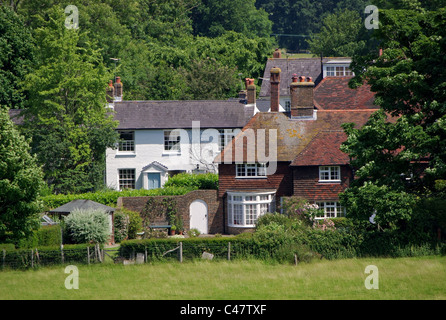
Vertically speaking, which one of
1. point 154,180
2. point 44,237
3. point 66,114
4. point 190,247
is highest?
point 66,114

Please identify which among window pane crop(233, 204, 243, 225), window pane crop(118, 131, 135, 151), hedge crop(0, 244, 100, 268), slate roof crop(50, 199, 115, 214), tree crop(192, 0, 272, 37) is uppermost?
tree crop(192, 0, 272, 37)

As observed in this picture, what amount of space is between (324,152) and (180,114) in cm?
1363

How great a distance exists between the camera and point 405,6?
71.2 m

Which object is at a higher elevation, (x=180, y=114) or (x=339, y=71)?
(x=339, y=71)

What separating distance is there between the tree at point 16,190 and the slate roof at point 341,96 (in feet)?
92.8

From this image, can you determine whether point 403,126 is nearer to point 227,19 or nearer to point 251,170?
point 251,170

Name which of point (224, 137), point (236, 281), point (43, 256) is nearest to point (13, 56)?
point (224, 137)

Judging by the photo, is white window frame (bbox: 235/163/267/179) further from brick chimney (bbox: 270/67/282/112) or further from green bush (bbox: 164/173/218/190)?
brick chimney (bbox: 270/67/282/112)

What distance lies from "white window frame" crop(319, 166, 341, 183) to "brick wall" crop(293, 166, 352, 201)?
18 centimetres

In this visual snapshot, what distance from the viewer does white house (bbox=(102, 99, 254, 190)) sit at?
53.8m

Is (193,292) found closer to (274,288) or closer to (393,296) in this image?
(274,288)

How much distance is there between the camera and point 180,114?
54.6 m

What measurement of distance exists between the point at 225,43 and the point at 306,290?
202 feet

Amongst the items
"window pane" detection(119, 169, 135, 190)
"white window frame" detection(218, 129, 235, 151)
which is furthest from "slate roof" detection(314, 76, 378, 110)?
"window pane" detection(119, 169, 135, 190)
